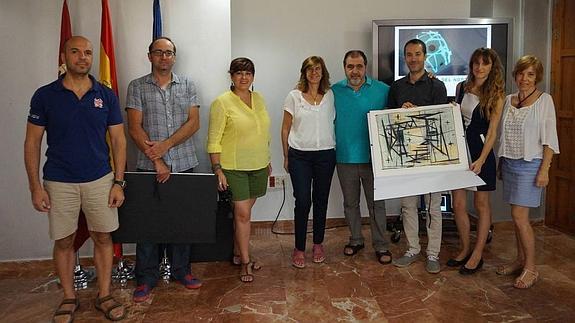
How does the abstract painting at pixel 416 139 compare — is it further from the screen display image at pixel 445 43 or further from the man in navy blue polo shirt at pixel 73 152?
the man in navy blue polo shirt at pixel 73 152

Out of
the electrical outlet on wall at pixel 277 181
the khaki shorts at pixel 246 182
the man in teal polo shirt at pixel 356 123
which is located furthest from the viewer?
the electrical outlet on wall at pixel 277 181

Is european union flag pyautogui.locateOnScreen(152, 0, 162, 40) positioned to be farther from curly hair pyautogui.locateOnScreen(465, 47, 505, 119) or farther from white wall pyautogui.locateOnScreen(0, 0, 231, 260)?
curly hair pyautogui.locateOnScreen(465, 47, 505, 119)

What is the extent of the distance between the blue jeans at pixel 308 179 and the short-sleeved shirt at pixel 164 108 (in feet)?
2.45

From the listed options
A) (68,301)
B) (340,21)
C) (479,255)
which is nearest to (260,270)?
(68,301)

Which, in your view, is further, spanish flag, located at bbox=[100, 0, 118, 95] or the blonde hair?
spanish flag, located at bbox=[100, 0, 118, 95]

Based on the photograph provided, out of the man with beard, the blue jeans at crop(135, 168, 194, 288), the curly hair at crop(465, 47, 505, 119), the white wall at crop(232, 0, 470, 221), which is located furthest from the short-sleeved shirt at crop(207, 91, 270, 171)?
the curly hair at crop(465, 47, 505, 119)

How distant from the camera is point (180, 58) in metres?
3.48

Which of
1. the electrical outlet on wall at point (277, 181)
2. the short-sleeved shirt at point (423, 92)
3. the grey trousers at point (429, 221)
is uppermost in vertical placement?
the short-sleeved shirt at point (423, 92)

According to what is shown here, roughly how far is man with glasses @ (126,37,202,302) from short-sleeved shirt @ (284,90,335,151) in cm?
68

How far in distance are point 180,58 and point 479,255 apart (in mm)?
2412

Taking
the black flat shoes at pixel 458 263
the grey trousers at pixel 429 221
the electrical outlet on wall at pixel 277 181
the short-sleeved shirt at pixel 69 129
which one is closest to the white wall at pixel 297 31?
the electrical outlet on wall at pixel 277 181

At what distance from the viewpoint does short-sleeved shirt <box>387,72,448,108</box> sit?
3385 mm

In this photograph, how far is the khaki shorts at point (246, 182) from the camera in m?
3.26

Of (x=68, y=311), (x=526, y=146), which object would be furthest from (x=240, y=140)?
(x=526, y=146)
